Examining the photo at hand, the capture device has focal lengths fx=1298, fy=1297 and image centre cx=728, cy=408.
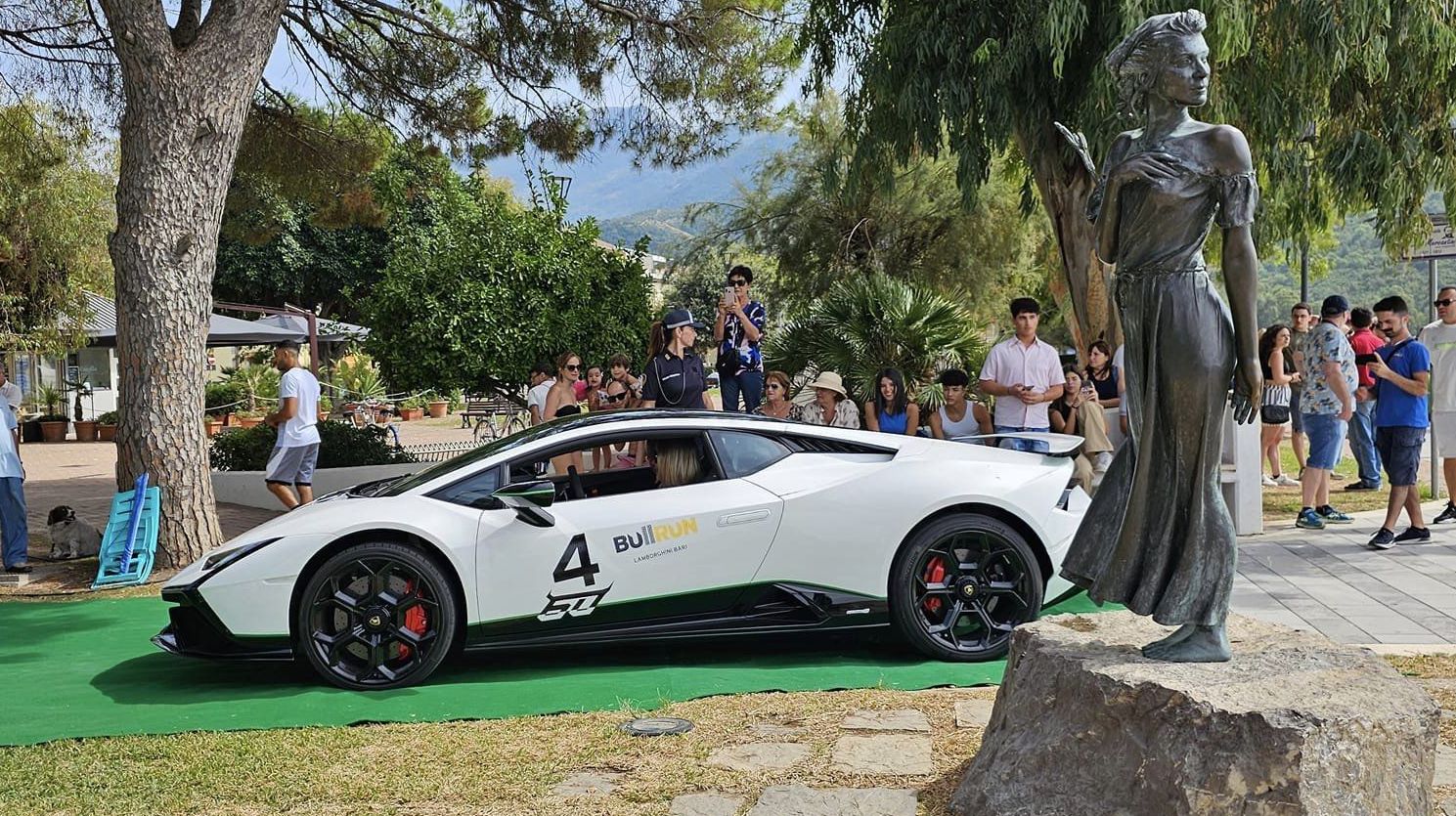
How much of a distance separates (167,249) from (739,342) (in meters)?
4.62

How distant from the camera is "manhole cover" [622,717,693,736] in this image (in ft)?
17.6

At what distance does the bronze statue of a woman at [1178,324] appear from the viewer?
4176 millimetres

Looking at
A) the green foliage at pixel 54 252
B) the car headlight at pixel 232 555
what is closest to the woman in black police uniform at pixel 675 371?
the car headlight at pixel 232 555

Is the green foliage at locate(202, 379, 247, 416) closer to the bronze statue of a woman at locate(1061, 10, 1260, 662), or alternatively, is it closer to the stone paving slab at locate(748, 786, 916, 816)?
the stone paving slab at locate(748, 786, 916, 816)

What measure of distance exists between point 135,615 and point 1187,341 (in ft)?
23.1

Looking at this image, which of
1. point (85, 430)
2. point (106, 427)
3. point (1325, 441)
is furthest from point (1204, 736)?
point (85, 430)

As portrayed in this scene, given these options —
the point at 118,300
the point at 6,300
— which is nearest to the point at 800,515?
the point at 118,300

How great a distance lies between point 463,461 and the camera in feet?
22.0

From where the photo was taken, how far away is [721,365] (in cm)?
1126

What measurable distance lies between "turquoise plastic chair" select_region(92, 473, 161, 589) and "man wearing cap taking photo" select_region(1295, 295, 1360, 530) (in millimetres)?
9179

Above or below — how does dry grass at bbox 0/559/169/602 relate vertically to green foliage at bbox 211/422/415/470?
below

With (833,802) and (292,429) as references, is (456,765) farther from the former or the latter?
(292,429)

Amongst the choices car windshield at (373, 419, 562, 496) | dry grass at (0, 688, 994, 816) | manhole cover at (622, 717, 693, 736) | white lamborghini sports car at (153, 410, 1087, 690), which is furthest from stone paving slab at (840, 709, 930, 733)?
car windshield at (373, 419, 562, 496)

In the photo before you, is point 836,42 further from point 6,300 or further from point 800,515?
point 6,300
